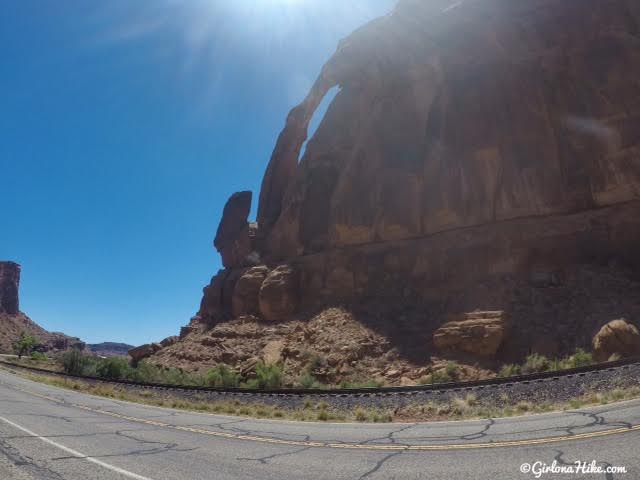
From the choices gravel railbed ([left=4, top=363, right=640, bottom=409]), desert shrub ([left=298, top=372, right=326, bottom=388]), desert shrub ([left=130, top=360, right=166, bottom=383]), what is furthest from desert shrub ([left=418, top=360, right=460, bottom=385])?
desert shrub ([left=130, top=360, right=166, bottom=383])

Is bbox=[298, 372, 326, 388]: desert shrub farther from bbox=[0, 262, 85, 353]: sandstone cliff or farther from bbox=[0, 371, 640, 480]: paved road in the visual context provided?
bbox=[0, 262, 85, 353]: sandstone cliff

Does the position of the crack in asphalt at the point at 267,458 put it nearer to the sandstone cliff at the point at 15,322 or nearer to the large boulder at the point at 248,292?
the large boulder at the point at 248,292

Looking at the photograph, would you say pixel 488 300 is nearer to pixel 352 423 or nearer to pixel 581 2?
pixel 352 423

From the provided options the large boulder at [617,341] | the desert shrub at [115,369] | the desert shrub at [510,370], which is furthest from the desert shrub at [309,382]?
the desert shrub at [115,369]

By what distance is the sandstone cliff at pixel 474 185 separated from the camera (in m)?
24.0

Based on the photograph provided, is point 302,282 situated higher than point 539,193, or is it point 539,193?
point 539,193

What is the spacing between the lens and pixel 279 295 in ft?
112

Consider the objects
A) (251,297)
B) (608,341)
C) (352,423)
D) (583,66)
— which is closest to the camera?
(352,423)

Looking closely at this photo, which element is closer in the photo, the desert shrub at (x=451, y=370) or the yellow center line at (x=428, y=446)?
the yellow center line at (x=428, y=446)

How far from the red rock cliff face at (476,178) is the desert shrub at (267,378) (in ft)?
22.0

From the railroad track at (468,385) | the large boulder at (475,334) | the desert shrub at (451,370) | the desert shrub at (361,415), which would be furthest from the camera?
the large boulder at (475,334)

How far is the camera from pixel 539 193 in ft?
86.4

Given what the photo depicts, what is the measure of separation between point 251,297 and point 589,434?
31.6 meters

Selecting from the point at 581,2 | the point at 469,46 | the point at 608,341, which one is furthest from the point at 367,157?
the point at 608,341
